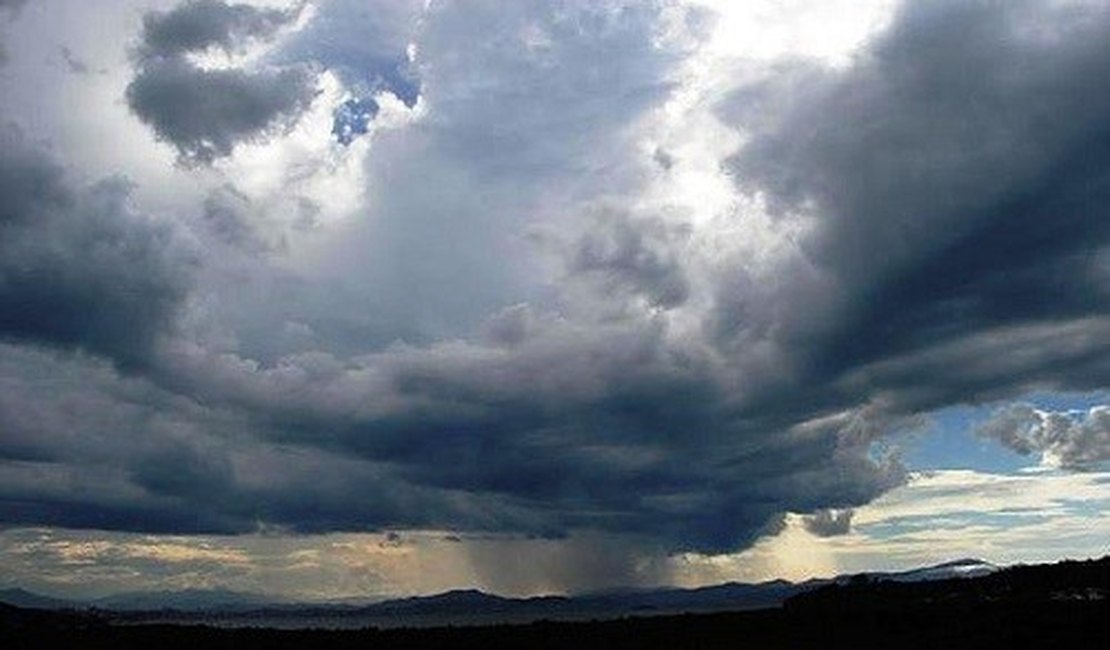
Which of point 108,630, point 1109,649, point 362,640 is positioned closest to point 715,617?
point 362,640

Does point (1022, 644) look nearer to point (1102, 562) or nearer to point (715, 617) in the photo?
point (715, 617)

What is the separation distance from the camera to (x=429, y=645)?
15012 centimetres

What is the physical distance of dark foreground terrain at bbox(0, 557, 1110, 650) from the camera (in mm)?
119812

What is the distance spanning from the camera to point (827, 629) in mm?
147000

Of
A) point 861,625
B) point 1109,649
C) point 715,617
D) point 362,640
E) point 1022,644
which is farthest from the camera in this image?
point 715,617

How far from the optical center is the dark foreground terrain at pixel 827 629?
119812 millimetres

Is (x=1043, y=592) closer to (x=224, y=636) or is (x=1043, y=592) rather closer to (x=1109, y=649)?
(x=1109, y=649)

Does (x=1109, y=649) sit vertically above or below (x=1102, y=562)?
below

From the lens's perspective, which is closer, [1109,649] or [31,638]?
[1109,649]

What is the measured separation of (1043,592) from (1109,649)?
61.0 meters

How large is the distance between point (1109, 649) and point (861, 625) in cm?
4865

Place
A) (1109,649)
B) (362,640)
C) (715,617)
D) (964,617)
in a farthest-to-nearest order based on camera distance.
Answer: (715,617) < (362,640) < (964,617) < (1109,649)

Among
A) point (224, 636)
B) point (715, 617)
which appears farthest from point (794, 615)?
point (224, 636)

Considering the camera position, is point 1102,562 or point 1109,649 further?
point 1102,562
